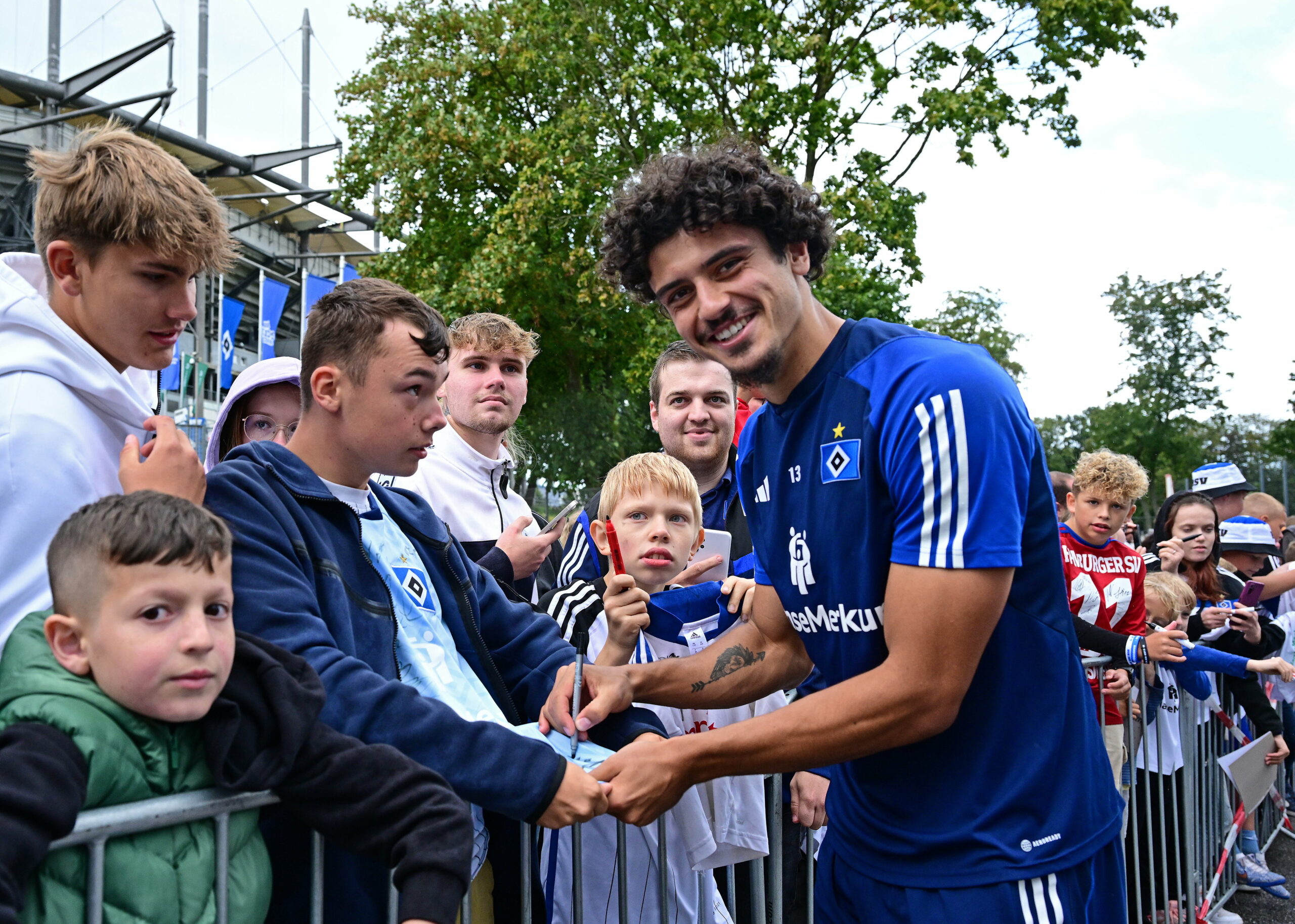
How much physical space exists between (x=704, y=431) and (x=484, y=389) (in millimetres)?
1019

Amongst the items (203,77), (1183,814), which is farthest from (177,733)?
(203,77)

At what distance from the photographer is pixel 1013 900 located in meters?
2.08

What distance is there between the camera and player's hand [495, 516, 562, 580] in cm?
383

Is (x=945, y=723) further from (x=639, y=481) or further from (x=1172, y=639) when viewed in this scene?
(x=1172, y=639)

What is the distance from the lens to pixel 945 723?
208 centimetres

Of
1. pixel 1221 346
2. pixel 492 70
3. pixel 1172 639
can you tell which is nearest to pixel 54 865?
pixel 1172 639

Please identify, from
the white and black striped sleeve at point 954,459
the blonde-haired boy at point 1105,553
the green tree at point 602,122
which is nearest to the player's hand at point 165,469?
the white and black striped sleeve at point 954,459

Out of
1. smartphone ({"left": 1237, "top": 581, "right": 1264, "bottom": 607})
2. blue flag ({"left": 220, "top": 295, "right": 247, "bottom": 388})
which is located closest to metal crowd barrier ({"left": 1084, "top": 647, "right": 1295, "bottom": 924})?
smartphone ({"left": 1237, "top": 581, "right": 1264, "bottom": 607})

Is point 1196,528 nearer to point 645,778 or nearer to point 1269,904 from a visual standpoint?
point 1269,904

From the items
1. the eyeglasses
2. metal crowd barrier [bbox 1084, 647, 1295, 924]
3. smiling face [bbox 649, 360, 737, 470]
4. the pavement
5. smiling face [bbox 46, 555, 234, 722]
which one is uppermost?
smiling face [bbox 649, 360, 737, 470]

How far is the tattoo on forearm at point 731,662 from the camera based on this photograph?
2783 millimetres

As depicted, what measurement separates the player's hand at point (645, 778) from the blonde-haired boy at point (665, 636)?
1.95ft

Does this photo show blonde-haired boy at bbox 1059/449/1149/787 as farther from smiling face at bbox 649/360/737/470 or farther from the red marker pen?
the red marker pen

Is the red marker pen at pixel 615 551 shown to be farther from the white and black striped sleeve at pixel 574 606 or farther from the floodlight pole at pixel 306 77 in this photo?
the floodlight pole at pixel 306 77
